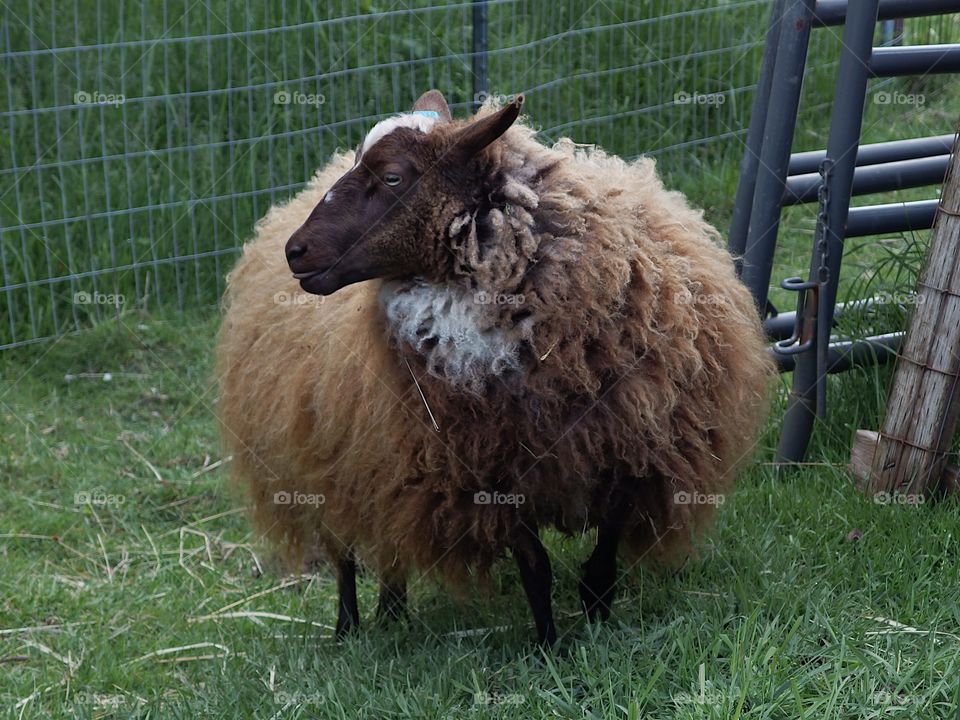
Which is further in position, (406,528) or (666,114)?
(666,114)

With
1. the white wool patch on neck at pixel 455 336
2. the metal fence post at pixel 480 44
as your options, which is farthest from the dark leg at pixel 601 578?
the metal fence post at pixel 480 44

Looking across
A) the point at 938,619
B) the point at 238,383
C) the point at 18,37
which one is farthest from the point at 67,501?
the point at 938,619

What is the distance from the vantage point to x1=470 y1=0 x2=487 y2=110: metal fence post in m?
6.79

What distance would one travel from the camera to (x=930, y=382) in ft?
13.1

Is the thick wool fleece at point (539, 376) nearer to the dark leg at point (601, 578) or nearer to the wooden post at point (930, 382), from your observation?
the dark leg at point (601, 578)

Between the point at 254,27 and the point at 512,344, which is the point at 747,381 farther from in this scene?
the point at 254,27

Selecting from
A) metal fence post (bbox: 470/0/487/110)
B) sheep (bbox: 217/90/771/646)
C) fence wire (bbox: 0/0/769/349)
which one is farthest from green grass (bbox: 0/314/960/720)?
metal fence post (bbox: 470/0/487/110)

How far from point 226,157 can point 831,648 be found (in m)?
4.97

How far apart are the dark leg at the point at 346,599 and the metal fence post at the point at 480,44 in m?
3.33

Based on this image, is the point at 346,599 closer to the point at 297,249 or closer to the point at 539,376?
the point at 539,376

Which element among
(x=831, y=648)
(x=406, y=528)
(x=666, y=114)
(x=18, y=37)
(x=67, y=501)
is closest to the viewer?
(x=831, y=648)

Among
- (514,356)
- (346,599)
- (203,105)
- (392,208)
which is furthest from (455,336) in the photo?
(203,105)

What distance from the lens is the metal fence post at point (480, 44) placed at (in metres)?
6.79

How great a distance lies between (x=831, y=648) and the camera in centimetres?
317
